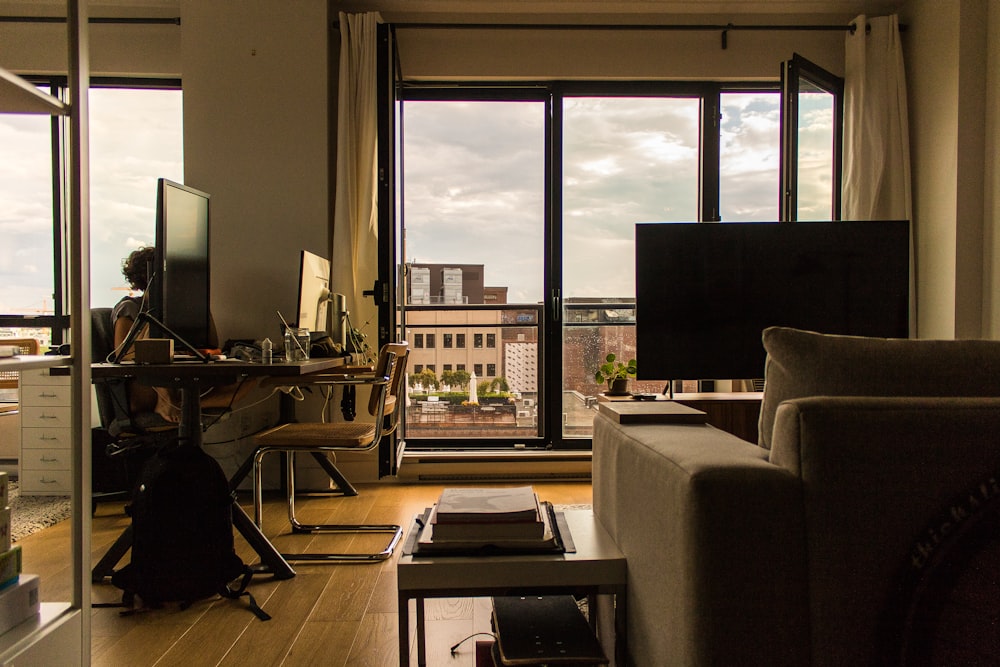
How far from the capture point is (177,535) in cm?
203

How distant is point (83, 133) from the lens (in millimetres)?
1344

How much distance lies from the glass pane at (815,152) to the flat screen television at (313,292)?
2.53 metres

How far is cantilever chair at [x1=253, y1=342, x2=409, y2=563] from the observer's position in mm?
2557

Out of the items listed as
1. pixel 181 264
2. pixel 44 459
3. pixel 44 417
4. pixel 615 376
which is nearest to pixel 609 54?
pixel 615 376

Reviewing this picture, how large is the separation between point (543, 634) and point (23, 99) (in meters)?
1.41

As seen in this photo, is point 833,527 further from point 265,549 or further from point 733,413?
point 265,549

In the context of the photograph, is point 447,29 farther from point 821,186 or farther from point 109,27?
point 821,186

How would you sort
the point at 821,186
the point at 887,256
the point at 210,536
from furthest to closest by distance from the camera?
1. the point at 821,186
2. the point at 887,256
3. the point at 210,536

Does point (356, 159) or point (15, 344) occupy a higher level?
point (356, 159)

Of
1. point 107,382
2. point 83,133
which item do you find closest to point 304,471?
point 107,382

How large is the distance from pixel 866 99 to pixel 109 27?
441cm

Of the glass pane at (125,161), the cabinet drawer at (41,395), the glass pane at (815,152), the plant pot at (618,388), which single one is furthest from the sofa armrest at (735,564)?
the glass pane at (125,161)

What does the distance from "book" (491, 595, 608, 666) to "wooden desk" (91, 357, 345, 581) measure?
111 cm

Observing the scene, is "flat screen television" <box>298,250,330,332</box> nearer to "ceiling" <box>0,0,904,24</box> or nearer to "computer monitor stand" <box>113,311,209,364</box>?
"computer monitor stand" <box>113,311,209,364</box>
